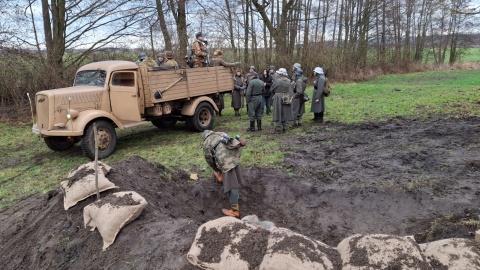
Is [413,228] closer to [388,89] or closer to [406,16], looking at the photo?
[388,89]

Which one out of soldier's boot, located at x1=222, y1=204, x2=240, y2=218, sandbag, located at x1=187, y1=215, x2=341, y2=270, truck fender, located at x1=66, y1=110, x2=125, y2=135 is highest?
truck fender, located at x1=66, y1=110, x2=125, y2=135

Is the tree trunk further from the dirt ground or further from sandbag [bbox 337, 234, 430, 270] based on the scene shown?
sandbag [bbox 337, 234, 430, 270]

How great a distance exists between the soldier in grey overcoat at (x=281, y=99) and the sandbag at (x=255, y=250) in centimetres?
618

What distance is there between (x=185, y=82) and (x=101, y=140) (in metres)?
2.66

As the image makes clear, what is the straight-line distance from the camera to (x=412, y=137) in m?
7.99

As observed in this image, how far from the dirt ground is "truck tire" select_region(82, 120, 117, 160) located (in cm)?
186

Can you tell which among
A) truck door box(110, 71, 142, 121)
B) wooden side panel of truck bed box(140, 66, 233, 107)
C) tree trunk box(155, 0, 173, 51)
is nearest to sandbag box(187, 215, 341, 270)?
truck door box(110, 71, 142, 121)

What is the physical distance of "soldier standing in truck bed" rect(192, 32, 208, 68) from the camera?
9.81 metres

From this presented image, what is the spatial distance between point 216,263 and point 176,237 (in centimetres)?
Answer: 77

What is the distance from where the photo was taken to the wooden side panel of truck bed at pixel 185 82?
27.2ft

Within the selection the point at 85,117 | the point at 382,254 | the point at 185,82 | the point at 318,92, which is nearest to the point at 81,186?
the point at 85,117

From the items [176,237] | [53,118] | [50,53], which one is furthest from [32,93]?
[176,237]

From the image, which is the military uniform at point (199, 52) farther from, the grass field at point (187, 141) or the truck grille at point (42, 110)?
the truck grille at point (42, 110)

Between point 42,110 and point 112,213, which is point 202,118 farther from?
point 112,213
